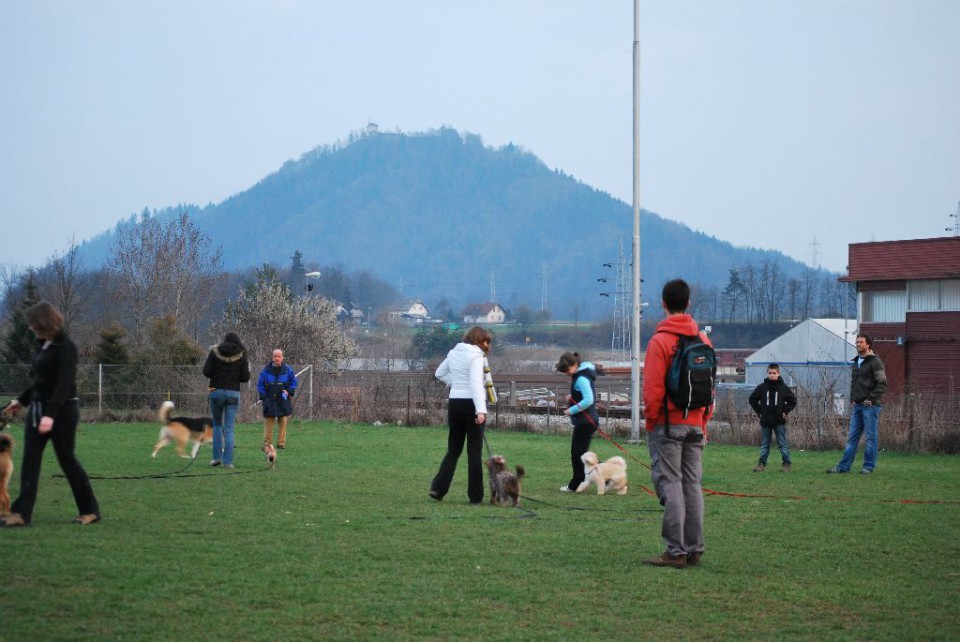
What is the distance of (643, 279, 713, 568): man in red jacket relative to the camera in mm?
7883

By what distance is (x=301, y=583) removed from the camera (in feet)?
23.3

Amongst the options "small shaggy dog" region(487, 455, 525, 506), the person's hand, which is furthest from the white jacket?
the person's hand

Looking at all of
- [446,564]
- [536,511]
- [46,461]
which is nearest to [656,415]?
[446,564]

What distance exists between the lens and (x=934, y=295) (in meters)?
43.2

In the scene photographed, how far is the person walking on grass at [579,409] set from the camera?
13680mm

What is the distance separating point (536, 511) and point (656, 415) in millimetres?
3859

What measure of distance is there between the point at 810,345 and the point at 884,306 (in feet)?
64.1

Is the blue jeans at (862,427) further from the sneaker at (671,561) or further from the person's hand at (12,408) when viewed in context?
the person's hand at (12,408)

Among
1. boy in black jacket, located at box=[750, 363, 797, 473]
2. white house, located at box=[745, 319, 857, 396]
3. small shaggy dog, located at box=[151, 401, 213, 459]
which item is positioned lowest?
small shaggy dog, located at box=[151, 401, 213, 459]

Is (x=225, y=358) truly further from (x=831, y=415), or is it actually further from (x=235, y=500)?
(x=831, y=415)

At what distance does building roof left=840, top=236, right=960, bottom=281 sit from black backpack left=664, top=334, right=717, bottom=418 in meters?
38.7

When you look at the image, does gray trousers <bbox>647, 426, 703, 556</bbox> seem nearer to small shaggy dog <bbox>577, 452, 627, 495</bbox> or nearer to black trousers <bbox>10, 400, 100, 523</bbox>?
black trousers <bbox>10, 400, 100, 523</bbox>

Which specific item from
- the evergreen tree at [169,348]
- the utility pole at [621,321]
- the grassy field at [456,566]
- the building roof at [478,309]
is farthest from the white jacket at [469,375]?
the building roof at [478,309]

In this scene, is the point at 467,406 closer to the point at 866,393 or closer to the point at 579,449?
the point at 579,449
